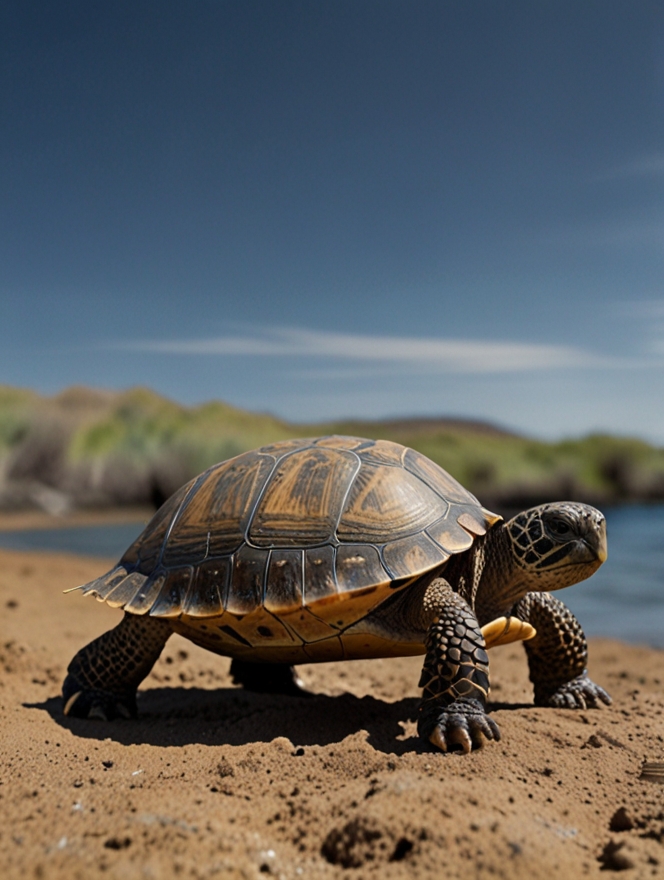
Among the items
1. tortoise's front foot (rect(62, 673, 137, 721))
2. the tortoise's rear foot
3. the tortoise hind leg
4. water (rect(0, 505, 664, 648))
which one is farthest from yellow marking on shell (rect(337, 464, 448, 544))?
water (rect(0, 505, 664, 648))

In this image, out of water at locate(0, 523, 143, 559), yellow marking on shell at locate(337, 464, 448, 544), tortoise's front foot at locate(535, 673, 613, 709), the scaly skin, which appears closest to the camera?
the scaly skin

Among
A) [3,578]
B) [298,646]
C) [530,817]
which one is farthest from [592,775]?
[3,578]

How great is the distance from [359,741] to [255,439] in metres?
23.8

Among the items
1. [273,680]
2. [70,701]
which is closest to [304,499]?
[273,680]

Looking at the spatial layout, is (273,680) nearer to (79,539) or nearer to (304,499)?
(304,499)

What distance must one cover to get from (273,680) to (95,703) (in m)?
1.23

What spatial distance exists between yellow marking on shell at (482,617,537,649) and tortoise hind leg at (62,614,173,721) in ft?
6.09

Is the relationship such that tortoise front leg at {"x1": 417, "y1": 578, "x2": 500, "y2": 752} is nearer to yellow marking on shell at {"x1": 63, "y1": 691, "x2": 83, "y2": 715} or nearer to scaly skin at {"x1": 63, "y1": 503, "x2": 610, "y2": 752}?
scaly skin at {"x1": 63, "y1": 503, "x2": 610, "y2": 752}

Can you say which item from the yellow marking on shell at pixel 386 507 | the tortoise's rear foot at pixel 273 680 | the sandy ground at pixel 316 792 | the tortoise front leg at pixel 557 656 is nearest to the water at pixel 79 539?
the tortoise's rear foot at pixel 273 680

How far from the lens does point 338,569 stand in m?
3.70

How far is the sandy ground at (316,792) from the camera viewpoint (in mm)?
2236

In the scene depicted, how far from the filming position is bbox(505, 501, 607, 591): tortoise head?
3.98 metres

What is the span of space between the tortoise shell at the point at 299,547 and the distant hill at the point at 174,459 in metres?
19.9

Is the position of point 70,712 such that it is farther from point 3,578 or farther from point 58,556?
point 58,556
